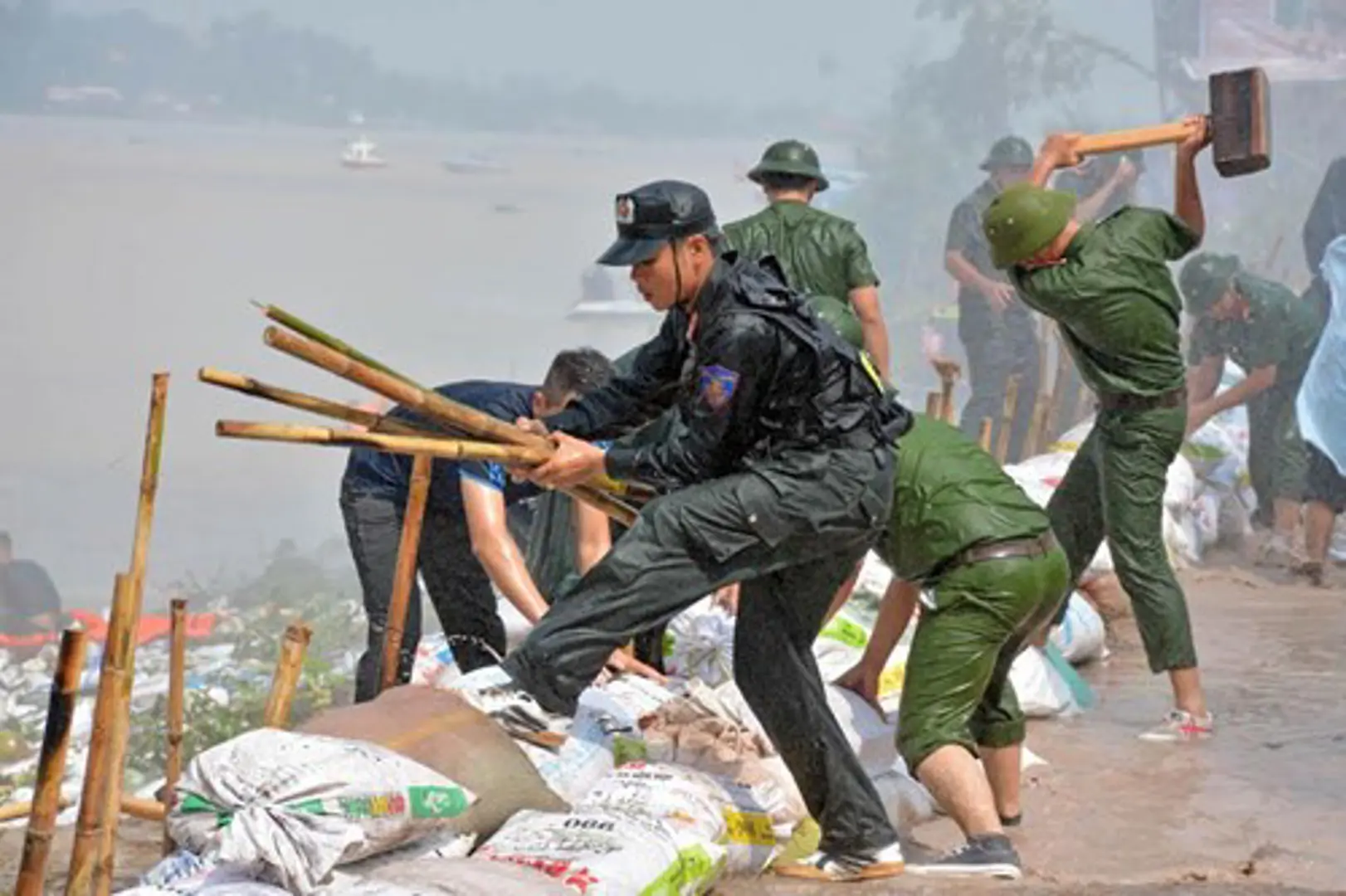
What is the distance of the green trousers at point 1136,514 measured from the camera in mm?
5852

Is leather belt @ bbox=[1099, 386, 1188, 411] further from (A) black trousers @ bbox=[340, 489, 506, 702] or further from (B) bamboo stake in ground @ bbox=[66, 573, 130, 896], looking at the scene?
(B) bamboo stake in ground @ bbox=[66, 573, 130, 896]

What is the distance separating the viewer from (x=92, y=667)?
8.17m

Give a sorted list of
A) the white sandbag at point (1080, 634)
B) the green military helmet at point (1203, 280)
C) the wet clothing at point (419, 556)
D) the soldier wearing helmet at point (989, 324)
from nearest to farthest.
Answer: the wet clothing at point (419, 556) → the white sandbag at point (1080, 634) → the green military helmet at point (1203, 280) → the soldier wearing helmet at point (989, 324)

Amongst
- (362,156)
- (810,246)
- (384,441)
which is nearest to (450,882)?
(384,441)

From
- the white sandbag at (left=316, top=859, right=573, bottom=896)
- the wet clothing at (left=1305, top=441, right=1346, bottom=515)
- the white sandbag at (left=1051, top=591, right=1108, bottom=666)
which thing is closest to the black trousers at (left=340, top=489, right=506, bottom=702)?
the white sandbag at (left=316, top=859, right=573, bottom=896)

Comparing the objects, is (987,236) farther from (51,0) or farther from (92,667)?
(51,0)

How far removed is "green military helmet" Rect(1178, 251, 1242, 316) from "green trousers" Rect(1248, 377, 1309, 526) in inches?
18.8

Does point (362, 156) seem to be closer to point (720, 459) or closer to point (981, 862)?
point (720, 459)

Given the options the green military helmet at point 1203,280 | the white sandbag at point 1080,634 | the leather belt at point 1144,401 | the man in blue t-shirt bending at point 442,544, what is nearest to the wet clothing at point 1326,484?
the green military helmet at point 1203,280

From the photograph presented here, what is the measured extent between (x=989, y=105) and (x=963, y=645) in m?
12.9

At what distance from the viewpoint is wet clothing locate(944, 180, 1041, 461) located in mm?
10594

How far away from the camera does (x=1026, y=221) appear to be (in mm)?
5598

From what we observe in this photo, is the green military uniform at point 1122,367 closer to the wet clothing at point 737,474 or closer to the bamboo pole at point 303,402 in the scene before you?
the wet clothing at point 737,474

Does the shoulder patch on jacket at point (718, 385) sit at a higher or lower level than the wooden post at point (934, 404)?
higher
